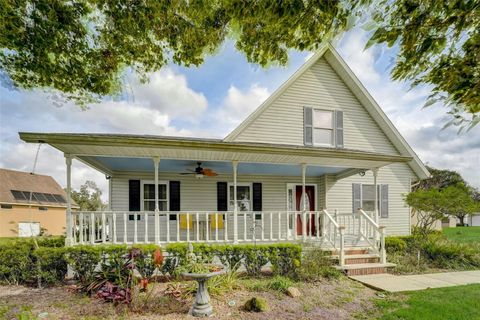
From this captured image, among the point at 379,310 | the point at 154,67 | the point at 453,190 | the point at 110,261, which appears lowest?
the point at 379,310

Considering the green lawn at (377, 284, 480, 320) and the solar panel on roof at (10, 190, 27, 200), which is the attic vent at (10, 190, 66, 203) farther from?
the green lawn at (377, 284, 480, 320)

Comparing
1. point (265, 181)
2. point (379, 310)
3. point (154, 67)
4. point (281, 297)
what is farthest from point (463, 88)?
point (265, 181)

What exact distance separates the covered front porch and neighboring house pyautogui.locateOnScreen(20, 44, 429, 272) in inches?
1.6

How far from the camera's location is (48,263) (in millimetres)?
6574

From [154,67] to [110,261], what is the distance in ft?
19.1

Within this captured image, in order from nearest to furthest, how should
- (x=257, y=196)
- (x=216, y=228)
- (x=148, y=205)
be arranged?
(x=216, y=228) < (x=148, y=205) < (x=257, y=196)

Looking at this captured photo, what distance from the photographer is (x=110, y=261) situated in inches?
245

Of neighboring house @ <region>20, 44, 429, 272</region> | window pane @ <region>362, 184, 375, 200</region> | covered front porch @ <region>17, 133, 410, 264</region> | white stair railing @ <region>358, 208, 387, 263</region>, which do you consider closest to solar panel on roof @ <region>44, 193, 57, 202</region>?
neighboring house @ <region>20, 44, 429, 272</region>

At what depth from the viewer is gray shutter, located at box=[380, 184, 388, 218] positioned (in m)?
12.3

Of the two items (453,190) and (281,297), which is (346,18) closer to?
(281,297)

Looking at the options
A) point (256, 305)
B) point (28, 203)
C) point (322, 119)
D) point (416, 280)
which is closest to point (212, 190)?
point (322, 119)

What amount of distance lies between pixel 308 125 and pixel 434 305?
309 inches

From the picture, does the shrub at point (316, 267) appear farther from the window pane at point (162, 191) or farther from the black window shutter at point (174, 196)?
the window pane at point (162, 191)

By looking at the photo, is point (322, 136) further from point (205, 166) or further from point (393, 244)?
point (205, 166)
